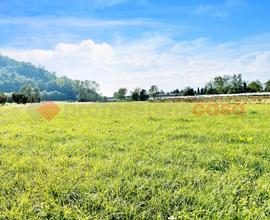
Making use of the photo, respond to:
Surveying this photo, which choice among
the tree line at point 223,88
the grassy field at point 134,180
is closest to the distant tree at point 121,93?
the tree line at point 223,88

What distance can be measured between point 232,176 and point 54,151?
2.85m

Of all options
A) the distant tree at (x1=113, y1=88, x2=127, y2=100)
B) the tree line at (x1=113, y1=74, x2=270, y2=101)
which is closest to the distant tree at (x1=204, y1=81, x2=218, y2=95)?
the tree line at (x1=113, y1=74, x2=270, y2=101)

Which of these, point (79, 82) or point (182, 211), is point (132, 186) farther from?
point (79, 82)

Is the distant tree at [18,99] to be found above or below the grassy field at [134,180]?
above

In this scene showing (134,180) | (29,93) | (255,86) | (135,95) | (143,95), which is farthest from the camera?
(143,95)

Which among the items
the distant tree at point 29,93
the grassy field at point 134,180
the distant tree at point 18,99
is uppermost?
the distant tree at point 29,93

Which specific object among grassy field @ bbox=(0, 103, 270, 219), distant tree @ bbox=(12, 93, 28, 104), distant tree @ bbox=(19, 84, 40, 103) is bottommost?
grassy field @ bbox=(0, 103, 270, 219)

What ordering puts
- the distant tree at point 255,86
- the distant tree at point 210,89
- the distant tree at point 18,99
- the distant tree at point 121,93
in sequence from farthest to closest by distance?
the distant tree at point 121,93, the distant tree at point 210,89, the distant tree at point 255,86, the distant tree at point 18,99

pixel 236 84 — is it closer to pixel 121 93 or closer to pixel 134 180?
pixel 121 93

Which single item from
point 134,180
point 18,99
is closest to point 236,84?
point 18,99

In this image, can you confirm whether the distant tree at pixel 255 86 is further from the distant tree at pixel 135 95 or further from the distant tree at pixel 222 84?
the distant tree at pixel 135 95

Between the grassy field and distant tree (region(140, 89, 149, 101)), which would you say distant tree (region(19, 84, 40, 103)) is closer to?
distant tree (region(140, 89, 149, 101))

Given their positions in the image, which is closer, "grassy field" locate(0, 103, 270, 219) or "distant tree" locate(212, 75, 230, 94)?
"grassy field" locate(0, 103, 270, 219)

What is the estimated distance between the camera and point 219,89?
87.1 m
